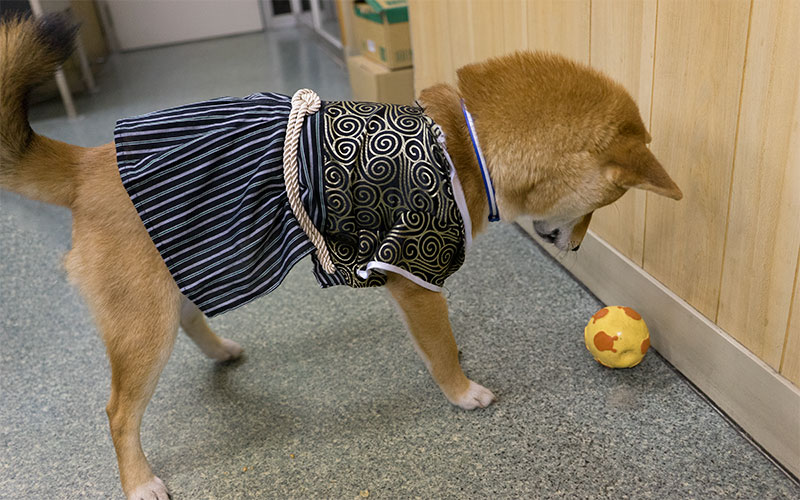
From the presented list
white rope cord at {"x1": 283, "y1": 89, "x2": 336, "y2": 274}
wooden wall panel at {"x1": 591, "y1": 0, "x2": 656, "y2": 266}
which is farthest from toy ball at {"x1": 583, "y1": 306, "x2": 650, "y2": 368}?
white rope cord at {"x1": 283, "y1": 89, "x2": 336, "y2": 274}

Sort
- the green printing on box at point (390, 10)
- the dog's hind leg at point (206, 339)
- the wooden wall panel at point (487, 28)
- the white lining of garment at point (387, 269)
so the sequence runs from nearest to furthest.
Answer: the white lining of garment at point (387, 269) → the dog's hind leg at point (206, 339) → the wooden wall panel at point (487, 28) → the green printing on box at point (390, 10)

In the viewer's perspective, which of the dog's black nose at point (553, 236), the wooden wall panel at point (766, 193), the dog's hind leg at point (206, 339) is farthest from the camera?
the dog's hind leg at point (206, 339)

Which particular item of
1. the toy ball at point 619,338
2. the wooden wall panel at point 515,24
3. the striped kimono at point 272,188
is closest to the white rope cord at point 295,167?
the striped kimono at point 272,188

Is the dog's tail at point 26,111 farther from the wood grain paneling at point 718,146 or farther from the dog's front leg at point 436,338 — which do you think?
the wood grain paneling at point 718,146

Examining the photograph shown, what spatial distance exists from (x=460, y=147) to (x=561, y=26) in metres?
0.65

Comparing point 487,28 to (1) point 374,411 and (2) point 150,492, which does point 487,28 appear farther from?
(2) point 150,492

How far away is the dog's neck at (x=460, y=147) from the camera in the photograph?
3.63ft

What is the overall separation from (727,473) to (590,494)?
247mm

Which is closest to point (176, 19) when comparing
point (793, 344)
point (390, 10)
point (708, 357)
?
point (390, 10)

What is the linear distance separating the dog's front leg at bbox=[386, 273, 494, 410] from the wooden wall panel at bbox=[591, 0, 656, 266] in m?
0.51

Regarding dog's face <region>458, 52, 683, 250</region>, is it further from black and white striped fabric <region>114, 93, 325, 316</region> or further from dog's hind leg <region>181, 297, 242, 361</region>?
dog's hind leg <region>181, 297, 242, 361</region>

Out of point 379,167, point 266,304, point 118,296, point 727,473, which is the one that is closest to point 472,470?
point 727,473

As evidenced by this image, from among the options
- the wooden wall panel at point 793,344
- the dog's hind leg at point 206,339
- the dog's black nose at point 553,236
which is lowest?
the dog's hind leg at point 206,339

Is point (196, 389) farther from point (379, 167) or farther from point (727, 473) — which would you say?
point (727, 473)
